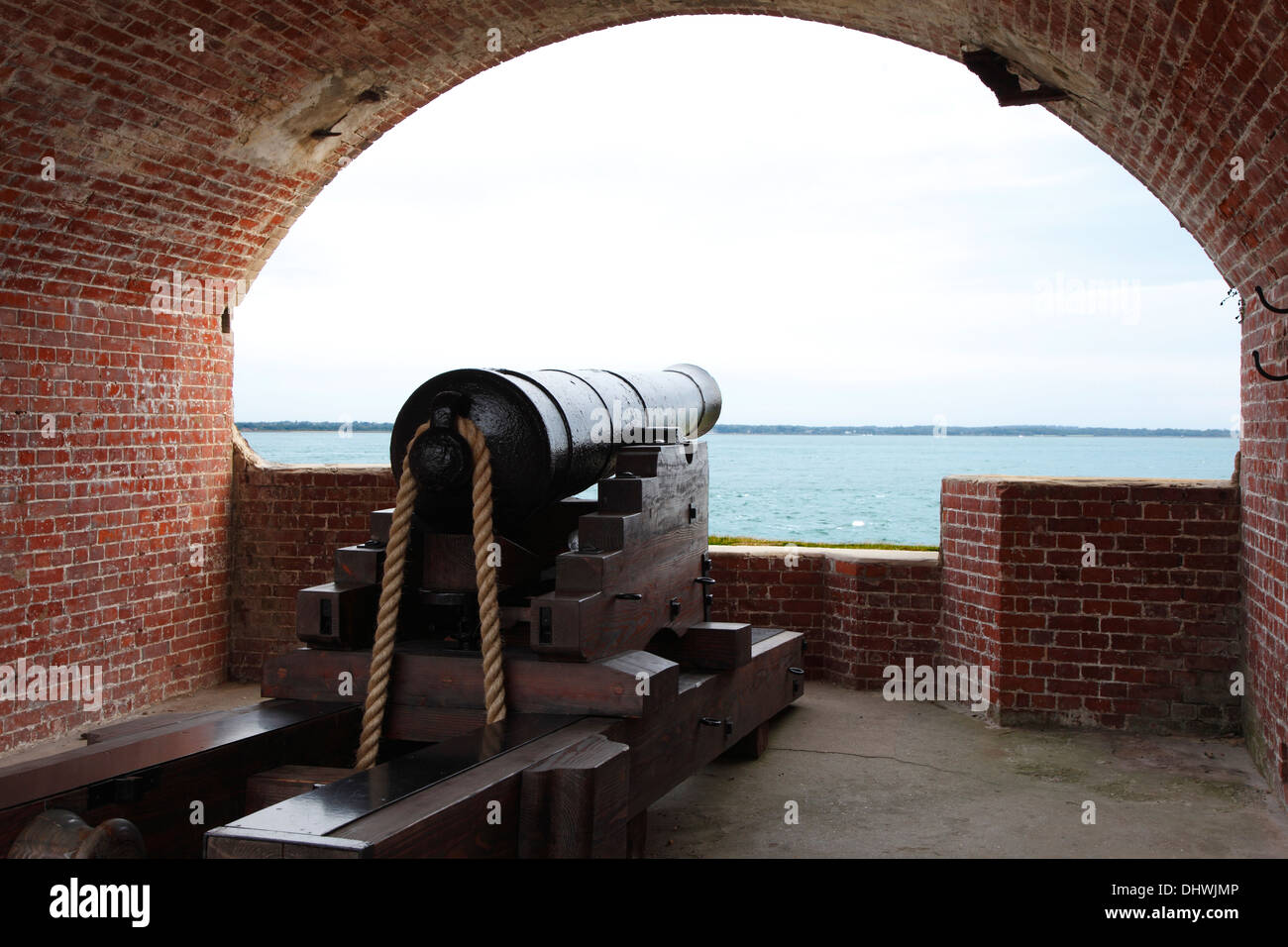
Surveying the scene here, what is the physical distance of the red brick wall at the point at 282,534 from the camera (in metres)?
6.72

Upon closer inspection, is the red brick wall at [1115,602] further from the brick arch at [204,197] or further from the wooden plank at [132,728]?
the wooden plank at [132,728]

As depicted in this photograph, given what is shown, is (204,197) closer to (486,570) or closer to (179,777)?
(486,570)

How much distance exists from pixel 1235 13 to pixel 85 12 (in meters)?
3.87

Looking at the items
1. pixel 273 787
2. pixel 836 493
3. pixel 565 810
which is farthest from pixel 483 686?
pixel 836 493

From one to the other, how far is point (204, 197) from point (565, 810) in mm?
4312

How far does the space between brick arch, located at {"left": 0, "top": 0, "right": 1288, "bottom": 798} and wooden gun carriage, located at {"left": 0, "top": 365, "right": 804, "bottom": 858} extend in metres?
2.09

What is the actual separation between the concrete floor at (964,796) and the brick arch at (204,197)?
16.9 inches

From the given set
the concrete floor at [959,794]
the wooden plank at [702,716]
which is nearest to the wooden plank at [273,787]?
the wooden plank at [702,716]

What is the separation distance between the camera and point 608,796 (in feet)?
9.21

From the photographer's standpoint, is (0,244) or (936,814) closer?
(936,814)

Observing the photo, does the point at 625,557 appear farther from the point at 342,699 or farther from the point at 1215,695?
the point at 1215,695

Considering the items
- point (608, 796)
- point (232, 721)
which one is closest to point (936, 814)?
point (608, 796)

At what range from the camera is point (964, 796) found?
4492mm

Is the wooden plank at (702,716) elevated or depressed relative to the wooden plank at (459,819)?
depressed
